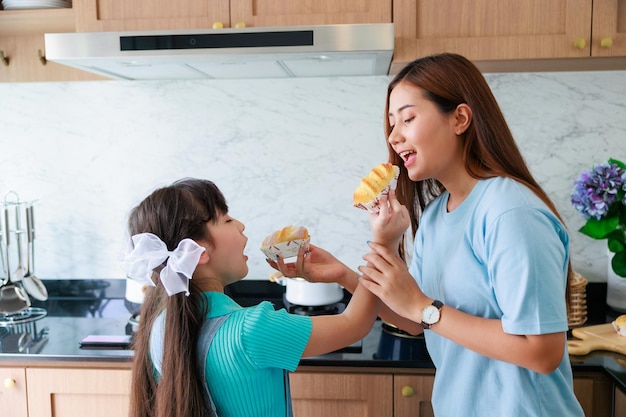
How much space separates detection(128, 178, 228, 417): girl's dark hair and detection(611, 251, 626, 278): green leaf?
4.60 ft

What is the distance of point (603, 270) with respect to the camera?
2.33 metres

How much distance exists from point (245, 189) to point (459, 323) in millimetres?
1350

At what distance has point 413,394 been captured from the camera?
178 cm

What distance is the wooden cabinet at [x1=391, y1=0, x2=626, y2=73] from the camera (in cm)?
187

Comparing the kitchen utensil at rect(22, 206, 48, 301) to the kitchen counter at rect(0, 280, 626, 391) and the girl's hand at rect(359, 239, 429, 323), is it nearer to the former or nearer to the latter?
the kitchen counter at rect(0, 280, 626, 391)

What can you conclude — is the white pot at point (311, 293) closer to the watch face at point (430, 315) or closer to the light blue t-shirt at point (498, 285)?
the light blue t-shirt at point (498, 285)

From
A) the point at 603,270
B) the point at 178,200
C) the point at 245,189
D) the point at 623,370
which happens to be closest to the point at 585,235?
the point at 603,270

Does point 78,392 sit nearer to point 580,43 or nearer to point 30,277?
point 30,277

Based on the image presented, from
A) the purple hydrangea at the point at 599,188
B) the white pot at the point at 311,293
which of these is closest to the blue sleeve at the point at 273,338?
the white pot at the point at 311,293

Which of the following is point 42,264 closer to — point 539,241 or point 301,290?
point 301,290

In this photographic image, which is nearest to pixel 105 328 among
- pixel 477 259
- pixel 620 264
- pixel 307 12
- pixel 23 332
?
pixel 23 332

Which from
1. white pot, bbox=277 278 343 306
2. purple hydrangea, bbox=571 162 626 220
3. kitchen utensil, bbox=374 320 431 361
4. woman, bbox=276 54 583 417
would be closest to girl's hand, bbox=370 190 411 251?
woman, bbox=276 54 583 417

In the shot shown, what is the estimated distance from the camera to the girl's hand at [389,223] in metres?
1.31

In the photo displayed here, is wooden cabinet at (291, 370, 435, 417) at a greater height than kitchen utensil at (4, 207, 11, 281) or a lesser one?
lesser
